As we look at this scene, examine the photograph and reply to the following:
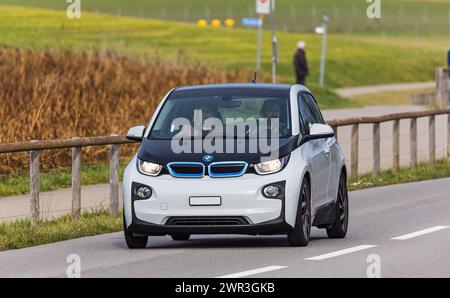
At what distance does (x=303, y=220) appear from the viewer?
15.8 meters

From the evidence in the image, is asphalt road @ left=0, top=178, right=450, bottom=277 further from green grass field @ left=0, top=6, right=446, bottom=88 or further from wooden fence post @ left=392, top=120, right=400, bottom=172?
green grass field @ left=0, top=6, right=446, bottom=88

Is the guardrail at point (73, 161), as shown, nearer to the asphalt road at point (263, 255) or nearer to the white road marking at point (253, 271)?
the asphalt road at point (263, 255)

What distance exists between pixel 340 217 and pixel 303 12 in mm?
128024

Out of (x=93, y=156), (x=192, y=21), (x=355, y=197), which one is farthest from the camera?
(x=192, y=21)

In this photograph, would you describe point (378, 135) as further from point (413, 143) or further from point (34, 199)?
point (34, 199)

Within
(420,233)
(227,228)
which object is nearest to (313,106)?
(420,233)

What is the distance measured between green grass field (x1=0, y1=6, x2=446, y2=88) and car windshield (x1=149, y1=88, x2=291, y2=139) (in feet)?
167

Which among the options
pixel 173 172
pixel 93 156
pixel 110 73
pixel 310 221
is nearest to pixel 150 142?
pixel 173 172

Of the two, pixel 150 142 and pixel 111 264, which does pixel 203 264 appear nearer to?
pixel 111 264

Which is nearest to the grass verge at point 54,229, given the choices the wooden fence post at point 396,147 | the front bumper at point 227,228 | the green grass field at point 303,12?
the front bumper at point 227,228

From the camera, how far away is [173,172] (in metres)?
15.4

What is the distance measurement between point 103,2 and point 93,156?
113 m

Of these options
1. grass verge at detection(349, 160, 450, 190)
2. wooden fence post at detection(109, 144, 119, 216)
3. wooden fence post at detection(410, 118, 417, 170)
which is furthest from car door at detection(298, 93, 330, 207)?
wooden fence post at detection(410, 118, 417, 170)

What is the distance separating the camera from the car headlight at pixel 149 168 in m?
15.5
